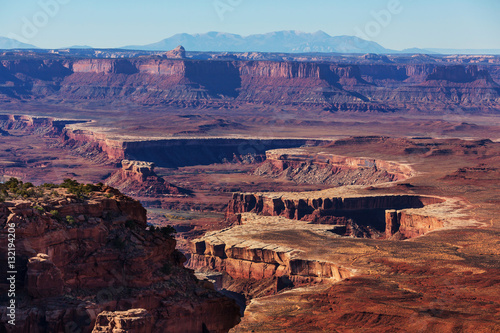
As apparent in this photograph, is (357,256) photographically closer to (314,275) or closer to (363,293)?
(314,275)

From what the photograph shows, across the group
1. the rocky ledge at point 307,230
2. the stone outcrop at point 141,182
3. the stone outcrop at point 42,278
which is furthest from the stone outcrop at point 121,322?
the stone outcrop at point 141,182

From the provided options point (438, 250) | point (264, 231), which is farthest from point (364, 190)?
point (438, 250)

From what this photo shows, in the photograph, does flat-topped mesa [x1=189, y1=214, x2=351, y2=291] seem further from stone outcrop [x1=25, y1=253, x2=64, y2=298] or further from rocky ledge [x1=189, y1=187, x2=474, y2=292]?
stone outcrop [x1=25, y1=253, x2=64, y2=298]

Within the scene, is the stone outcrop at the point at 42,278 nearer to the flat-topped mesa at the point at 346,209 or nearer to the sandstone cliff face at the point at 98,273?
the sandstone cliff face at the point at 98,273

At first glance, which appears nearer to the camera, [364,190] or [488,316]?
[488,316]

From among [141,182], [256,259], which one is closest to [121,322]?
[256,259]

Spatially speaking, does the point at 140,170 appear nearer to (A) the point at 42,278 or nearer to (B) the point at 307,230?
(B) the point at 307,230
